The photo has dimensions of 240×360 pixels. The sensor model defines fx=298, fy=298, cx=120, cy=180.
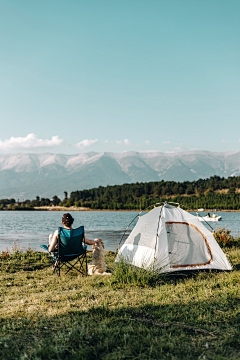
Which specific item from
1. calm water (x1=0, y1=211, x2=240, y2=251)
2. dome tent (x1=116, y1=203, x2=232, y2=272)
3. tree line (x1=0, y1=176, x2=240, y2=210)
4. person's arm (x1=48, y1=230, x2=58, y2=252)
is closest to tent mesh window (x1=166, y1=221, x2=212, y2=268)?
dome tent (x1=116, y1=203, x2=232, y2=272)

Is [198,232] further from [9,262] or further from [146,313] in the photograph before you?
[9,262]

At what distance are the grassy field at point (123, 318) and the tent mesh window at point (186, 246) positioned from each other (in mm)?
917

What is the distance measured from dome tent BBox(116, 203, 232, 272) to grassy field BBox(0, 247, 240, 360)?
0.75m

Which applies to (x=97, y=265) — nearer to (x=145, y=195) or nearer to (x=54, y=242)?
(x=54, y=242)

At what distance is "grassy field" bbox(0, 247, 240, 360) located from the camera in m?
3.26

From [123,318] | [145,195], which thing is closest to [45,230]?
[123,318]

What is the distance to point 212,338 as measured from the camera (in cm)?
358

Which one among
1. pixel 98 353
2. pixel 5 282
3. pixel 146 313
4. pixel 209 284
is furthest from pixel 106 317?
pixel 5 282

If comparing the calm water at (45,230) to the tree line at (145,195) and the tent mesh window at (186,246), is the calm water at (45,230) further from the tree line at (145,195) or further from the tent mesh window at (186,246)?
the tree line at (145,195)

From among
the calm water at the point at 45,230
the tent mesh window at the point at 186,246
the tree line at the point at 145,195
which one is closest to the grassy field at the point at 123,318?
the tent mesh window at the point at 186,246

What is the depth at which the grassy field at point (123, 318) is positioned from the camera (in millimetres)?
3258

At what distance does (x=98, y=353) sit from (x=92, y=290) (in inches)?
107

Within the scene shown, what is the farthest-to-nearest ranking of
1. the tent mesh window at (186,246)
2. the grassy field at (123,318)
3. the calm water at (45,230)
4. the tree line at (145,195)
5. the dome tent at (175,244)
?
the tree line at (145,195), the calm water at (45,230), the tent mesh window at (186,246), the dome tent at (175,244), the grassy field at (123,318)

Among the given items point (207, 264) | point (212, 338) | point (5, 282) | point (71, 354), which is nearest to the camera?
point (71, 354)
